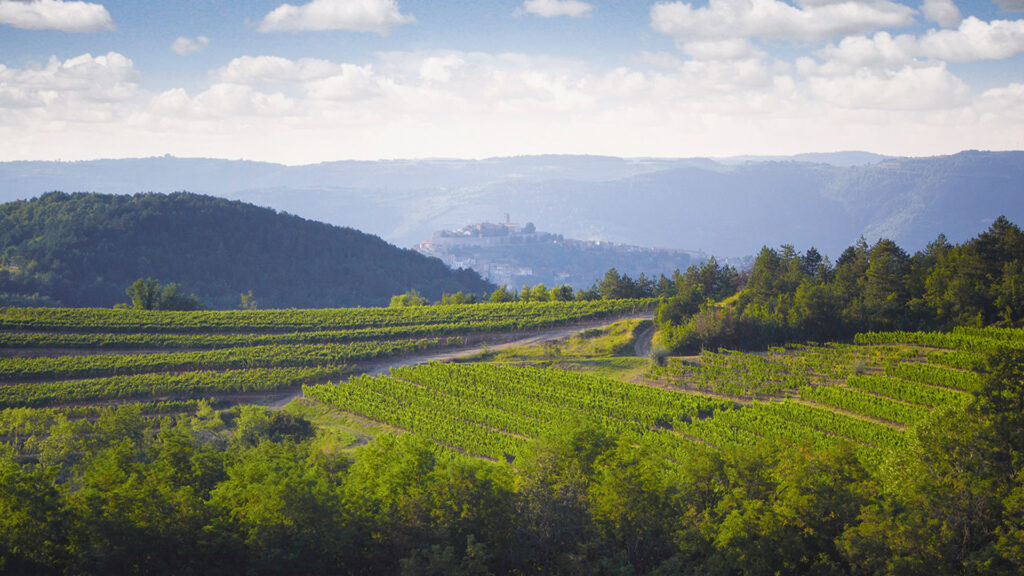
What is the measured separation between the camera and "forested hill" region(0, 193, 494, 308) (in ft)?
387

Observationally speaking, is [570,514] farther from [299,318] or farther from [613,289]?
[613,289]

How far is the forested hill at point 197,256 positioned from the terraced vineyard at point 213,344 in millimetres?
44555

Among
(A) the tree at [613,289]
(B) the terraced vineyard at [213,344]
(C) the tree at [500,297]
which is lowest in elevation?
(B) the terraced vineyard at [213,344]

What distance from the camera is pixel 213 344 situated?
65.8m

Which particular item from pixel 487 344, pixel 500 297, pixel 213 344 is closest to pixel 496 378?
pixel 487 344

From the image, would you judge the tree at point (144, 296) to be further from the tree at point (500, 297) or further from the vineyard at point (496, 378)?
the tree at point (500, 297)

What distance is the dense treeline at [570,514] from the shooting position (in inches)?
807

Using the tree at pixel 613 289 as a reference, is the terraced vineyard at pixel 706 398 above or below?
below

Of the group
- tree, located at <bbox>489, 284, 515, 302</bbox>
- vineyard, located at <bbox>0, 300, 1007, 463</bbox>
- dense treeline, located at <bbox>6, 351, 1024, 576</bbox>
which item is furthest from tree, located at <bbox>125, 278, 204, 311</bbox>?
dense treeline, located at <bbox>6, 351, 1024, 576</bbox>

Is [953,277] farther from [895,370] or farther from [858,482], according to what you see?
[858,482]

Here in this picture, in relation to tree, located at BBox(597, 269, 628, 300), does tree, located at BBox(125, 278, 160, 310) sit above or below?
Result: below

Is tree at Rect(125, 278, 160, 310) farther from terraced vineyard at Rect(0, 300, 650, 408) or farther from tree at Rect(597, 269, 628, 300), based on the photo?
tree at Rect(597, 269, 628, 300)

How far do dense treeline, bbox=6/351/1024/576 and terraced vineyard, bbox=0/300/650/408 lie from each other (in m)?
31.1

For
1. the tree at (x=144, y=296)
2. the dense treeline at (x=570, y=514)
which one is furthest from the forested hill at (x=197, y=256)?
the dense treeline at (x=570, y=514)
